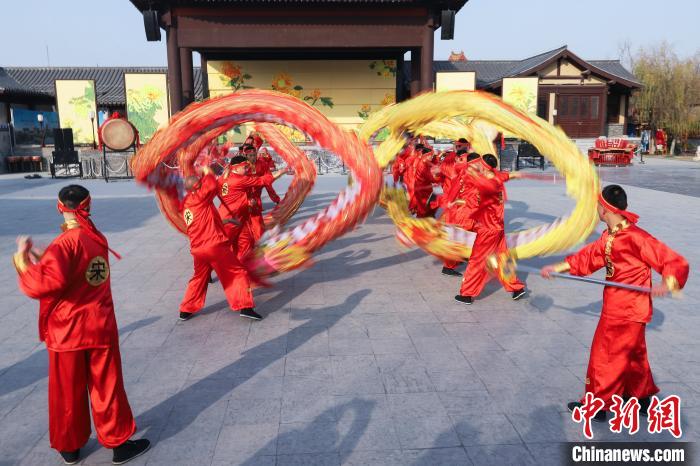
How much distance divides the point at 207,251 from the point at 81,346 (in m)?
2.17

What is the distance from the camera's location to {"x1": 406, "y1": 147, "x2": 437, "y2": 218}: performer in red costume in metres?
8.57

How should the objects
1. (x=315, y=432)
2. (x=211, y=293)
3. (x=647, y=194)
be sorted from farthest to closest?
1. (x=647, y=194)
2. (x=211, y=293)
3. (x=315, y=432)

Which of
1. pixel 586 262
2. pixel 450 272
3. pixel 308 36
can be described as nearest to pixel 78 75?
pixel 308 36

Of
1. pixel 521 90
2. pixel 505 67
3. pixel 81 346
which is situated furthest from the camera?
pixel 505 67

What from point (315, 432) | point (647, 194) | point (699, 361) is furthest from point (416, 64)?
point (315, 432)

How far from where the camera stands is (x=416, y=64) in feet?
51.4

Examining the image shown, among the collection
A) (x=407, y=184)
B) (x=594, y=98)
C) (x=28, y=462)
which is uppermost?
(x=594, y=98)

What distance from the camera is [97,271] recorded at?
3043 mm

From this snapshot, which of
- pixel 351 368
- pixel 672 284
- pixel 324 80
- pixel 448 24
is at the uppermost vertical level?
pixel 448 24

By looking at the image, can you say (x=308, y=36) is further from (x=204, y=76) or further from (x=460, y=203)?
(x=460, y=203)

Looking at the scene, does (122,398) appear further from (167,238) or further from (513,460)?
(167,238)

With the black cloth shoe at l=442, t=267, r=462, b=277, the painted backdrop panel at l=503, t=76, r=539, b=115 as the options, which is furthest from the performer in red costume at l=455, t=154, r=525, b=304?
the painted backdrop panel at l=503, t=76, r=539, b=115

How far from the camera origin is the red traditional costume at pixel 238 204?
20.2 feet

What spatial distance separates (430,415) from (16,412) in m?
2.69
